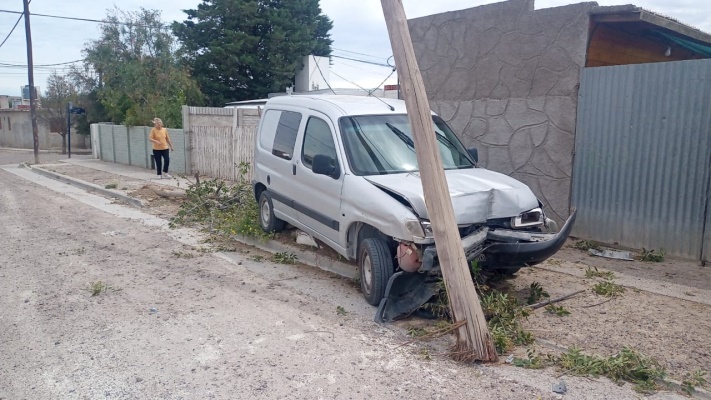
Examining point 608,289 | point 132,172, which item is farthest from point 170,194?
point 608,289

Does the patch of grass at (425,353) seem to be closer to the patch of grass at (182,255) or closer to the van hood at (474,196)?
the van hood at (474,196)

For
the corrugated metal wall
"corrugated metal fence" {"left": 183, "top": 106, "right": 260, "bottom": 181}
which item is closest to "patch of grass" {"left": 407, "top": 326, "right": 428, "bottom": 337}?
the corrugated metal wall

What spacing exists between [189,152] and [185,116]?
1.07m

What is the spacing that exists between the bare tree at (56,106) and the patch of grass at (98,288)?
32.6 metres

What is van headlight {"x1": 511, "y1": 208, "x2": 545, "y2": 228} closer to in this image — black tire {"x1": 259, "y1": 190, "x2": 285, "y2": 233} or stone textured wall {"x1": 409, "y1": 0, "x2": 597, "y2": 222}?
stone textured wall {"x1": 409, "y1": 0, "x2": 597, "y2": 222}

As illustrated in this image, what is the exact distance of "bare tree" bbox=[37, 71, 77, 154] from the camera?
120 ft

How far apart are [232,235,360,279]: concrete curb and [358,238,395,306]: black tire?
2.90 feet

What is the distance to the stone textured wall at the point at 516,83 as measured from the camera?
8.72 m

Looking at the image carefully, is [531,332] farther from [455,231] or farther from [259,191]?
[259,191]

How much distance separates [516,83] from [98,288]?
21.4 ft

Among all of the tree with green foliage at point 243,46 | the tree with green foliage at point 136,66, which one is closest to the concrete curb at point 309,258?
the tree with green foliage at point 136,66

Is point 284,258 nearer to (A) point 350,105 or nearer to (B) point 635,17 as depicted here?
(A) point 350,105

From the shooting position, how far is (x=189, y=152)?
18359 mm

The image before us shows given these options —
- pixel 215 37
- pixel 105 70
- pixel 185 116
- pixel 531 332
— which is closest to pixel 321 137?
pixel 531 332
